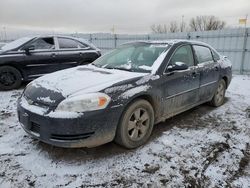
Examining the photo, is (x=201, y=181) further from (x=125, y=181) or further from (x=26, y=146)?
(x=26, y=146)

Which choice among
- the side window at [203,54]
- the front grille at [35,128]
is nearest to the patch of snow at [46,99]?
the front grille at [35,128]

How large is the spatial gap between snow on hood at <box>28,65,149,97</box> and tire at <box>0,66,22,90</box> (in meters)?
3.39

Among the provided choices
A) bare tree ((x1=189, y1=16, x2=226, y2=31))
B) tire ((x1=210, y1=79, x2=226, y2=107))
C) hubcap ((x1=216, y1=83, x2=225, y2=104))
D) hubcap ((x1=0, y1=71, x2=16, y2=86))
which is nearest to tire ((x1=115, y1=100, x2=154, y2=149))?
tire ((x1=210, y1=79, x2=226, y2=107))

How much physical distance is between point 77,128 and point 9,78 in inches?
179

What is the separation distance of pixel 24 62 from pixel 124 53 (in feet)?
11.5

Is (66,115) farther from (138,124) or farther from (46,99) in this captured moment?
(138,124)

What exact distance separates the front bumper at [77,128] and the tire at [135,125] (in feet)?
0.55

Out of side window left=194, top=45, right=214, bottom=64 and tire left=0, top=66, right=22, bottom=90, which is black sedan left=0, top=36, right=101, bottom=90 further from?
side window left=194, top=45, right=214, bottom=64

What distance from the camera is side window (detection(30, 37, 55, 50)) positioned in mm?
6641

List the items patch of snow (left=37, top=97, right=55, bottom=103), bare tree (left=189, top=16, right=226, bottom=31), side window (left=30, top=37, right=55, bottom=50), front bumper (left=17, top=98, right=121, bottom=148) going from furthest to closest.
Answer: bare tree (left=189, top=16, right=226, bottom=31)
side window (left=30, top=37, right=55, bottom=50)
patch of snow (left=37, top=97, right=55, bottom=103)
front bumper (left=17, top=98, right=121, bottom=148)

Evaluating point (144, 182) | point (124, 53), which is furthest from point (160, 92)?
point (144, 182)

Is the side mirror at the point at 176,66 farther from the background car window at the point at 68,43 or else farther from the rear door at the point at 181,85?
the background car window at the point at 68,43

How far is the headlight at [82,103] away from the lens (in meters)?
2.67

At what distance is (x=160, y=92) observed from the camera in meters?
3.46
